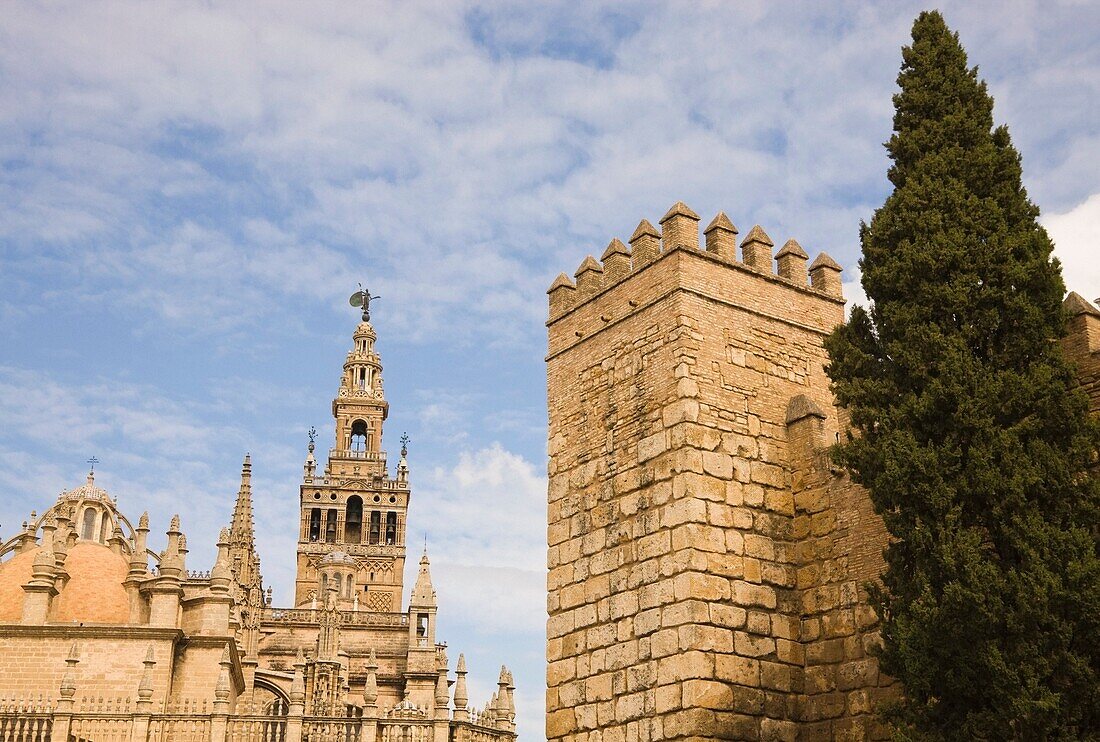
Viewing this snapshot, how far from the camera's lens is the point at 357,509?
67.6 meters

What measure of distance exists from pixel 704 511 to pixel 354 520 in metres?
57.0

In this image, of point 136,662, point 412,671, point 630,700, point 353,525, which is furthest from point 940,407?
point 353,525

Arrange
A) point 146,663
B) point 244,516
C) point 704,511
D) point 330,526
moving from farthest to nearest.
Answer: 1. point 330,526
2. point 244,516
3. point 146,663
4. point 704,511

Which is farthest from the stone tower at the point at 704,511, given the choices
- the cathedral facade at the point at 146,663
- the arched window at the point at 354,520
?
the arched window at the point at 354,520

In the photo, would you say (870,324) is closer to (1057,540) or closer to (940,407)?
(940,407)

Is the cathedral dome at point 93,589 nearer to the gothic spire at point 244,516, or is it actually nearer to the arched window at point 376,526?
the gothic spire at point 244,516

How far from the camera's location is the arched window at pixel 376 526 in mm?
66625

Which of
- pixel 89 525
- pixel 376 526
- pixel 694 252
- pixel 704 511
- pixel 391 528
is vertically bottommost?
pixel 704 511

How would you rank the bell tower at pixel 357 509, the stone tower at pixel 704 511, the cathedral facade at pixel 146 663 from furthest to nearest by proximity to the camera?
the bell tower at pixel 357 509 → the cathedral facade at pixel 146 663 → the stone tower at pixel 704 511

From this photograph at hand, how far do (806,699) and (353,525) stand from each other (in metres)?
57.0

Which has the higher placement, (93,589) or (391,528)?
(391,528)

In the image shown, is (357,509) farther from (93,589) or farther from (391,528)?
(93,589)

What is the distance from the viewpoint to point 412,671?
147ft

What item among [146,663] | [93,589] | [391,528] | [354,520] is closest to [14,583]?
[93,589]
